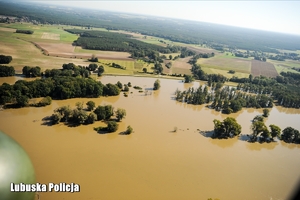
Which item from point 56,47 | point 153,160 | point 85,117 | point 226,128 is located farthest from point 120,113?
point 56,47

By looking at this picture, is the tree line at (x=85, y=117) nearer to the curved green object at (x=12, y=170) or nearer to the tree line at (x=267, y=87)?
the curved green object at (x=12, y=170)

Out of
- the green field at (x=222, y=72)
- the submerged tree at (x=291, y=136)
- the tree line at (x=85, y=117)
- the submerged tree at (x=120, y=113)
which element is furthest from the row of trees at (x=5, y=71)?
the green field at (x=222, y=72)

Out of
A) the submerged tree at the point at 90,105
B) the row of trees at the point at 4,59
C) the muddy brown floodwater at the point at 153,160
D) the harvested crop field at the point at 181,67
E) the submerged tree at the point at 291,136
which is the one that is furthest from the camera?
the harvested crop field at the point at 181,67

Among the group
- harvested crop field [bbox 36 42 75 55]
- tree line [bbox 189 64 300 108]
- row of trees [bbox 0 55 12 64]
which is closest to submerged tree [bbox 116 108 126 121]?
tree line [bbox 189 64 300 108]

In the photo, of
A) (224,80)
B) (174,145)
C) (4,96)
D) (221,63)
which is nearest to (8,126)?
(4,96)

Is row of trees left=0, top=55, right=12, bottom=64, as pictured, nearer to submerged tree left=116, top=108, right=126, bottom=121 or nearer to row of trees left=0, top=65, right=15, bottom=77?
row of trees left=0, top=65, right=15, bottom=77

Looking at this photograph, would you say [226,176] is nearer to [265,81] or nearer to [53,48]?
[265,81]
